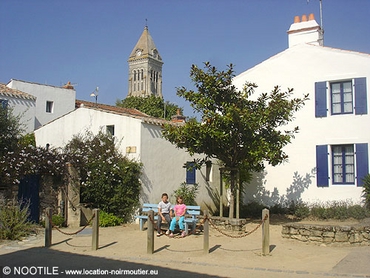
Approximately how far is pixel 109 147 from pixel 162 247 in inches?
245

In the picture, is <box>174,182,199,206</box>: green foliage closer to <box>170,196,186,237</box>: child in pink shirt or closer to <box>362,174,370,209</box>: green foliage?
Answer: <box>170,196,186,237</box>: child in pink shirt

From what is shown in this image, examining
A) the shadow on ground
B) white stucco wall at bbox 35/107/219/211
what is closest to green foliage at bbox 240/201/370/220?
white stucco wall at bbox 35/107/219/211

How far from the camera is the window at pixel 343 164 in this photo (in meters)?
15.9

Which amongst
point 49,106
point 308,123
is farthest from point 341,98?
point 49,106

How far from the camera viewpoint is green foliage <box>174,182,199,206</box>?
1664cm

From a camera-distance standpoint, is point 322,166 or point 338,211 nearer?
point 338,211

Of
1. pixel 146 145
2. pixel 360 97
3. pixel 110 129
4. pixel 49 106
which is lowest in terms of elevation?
pixel 146 145

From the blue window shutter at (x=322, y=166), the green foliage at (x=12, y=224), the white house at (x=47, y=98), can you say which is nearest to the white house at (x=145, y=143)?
the green foliage at (x=12, y=224)

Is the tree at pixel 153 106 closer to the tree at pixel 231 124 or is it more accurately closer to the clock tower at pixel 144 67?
the tree at pixel 231 124

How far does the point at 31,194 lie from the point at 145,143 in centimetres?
452

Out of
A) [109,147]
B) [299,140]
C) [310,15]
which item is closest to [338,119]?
[299,140]

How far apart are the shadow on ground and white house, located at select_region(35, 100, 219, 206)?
6.12 meters

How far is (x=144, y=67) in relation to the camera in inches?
4434

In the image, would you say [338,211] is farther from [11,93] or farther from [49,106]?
[49,106]
